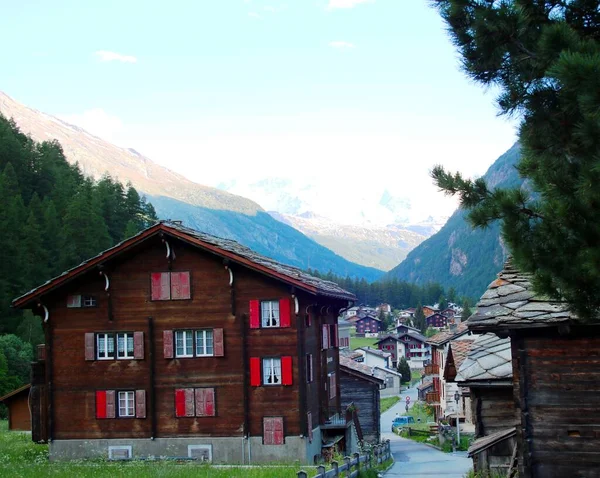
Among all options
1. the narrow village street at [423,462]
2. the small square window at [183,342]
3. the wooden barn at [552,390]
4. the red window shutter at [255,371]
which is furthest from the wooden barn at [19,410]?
the wooden barn at [552,390]

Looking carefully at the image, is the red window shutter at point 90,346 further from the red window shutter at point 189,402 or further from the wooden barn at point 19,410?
the wooden barn at point 19,410

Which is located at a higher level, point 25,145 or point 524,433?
point 25,145

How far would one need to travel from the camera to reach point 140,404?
123 feet

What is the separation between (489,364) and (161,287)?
17287mm

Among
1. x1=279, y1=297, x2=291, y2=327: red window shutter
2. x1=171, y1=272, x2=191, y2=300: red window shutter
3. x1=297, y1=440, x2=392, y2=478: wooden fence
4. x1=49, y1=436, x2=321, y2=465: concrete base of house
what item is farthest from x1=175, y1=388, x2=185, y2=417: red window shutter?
x1=297, y1=440, x2=392, y2=478: wooden fence

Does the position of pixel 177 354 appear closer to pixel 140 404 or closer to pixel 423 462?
pixel 140 404

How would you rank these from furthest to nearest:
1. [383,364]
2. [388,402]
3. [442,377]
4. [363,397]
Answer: [383,364] < [388,402] < [442,377] < [363,397]

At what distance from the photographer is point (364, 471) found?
2812 centimetres

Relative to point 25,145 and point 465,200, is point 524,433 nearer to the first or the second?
point 465,200

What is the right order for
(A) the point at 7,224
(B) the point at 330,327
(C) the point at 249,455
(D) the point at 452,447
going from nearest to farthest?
(C) the point at 249,455 < (B) the point at 330,327 < (D) the point at 452,447 < (A) the point at 7,224

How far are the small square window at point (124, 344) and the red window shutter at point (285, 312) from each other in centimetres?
677

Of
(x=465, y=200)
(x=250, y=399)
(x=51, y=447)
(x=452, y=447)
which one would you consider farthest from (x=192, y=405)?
(x=465, y=200)

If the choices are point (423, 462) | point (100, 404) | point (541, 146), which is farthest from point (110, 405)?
point (541, 146)

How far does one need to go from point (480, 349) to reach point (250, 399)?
13.2 metres
